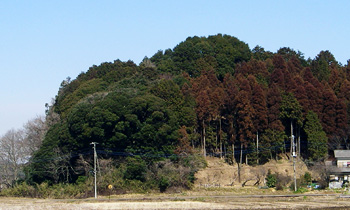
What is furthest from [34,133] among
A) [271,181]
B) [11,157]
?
[271,181]

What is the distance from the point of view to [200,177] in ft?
167

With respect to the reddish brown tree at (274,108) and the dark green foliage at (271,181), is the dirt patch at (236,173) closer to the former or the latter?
the dark green foliage at (271,181)

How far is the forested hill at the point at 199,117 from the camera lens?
47.2 meters

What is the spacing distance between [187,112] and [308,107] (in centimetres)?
1329

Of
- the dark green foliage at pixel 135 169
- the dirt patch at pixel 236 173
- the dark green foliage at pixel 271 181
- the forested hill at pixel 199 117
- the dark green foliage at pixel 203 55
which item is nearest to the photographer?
the dark green foliage at pixel 135 169

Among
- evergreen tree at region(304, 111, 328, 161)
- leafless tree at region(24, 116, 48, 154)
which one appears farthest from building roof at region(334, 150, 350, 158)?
leafless tree at region(24, 116, 48, 154)

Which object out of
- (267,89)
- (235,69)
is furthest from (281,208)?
(235,69)

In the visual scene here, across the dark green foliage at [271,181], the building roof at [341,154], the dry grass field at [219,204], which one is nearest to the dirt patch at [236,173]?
the dark green foliage at [271,181]

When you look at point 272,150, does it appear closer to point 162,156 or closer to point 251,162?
point 251,162

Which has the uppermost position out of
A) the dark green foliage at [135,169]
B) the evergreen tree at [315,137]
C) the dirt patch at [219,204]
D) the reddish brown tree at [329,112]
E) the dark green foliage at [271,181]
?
the reddish brown tree at [329,112]

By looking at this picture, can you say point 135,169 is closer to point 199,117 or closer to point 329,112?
point 199,117

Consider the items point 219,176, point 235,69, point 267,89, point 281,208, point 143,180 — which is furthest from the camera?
point 235,69

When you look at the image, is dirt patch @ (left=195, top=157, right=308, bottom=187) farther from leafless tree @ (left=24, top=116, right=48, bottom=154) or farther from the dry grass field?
leafless tree @ (left=24, top=116, right=48, bottom=154)

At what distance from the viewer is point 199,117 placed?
53.7 metres
